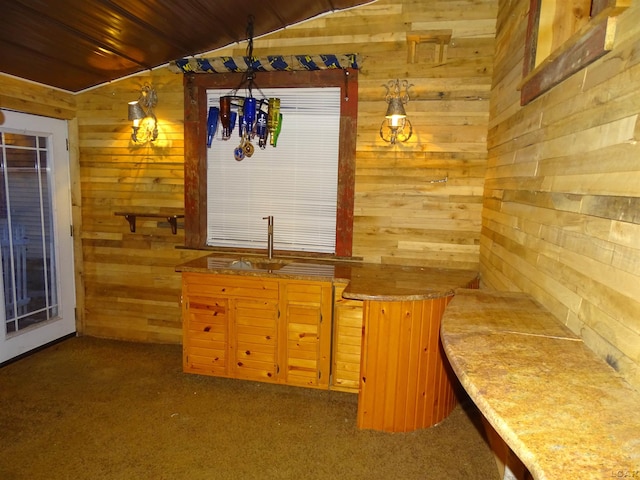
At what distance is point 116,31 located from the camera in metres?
2.71

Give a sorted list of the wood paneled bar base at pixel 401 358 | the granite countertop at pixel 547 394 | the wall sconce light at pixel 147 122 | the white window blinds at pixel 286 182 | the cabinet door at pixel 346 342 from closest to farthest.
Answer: the granite countertop at pixel 547 394
the wood paneled bar base at pixel 401 358
the cabinet door at pixel 346 342
the white window blinds at pixel 286 182
the wall sconce light at pixel 147 122

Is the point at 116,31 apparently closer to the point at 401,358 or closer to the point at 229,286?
the point at 229,286

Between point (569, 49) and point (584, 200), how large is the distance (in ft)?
1.96

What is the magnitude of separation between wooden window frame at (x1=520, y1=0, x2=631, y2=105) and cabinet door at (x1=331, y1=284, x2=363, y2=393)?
1.60 m

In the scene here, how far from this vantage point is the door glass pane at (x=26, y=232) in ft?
10.5

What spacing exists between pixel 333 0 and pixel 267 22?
53 centimetres

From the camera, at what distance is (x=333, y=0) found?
2.98 metres

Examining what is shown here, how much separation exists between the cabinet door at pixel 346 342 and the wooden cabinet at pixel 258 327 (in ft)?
0.18

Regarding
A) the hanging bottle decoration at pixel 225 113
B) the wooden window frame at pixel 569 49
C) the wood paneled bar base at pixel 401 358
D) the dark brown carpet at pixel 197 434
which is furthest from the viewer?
the hanging bottle decoration at pixel 225 113

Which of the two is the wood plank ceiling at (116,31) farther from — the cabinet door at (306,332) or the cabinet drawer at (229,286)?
the cabinet door at (306,332)

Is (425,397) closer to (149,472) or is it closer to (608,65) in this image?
(149,472)

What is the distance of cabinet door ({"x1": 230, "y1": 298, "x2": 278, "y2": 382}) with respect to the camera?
2855 mm

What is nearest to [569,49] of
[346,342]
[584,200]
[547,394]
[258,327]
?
[584,200]

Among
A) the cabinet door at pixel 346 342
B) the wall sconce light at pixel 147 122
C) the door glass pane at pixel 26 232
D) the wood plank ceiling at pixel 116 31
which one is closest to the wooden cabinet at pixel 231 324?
the cabinet door at pixel 346 342
